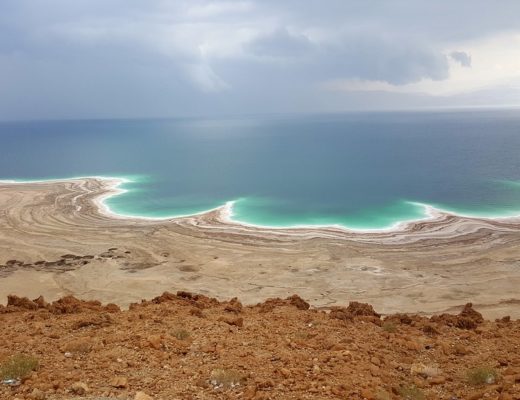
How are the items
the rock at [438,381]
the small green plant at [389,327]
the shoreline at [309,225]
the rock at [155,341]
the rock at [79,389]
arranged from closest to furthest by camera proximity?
the rock at [79,389] → the rock at [438,381] → the rock at [155,341] → the small green plant at [389,327] → the shoreline at [309,225]

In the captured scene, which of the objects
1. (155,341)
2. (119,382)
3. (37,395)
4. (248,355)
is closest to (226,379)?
(248,355)

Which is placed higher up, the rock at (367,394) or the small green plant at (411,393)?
the rock at (367,394)

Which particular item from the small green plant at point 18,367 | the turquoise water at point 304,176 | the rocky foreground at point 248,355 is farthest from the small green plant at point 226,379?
the turquoise water at point 304,176

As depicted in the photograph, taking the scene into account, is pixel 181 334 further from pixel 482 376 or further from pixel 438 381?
pixel 482 376

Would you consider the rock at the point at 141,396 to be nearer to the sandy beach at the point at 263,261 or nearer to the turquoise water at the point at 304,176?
the sandy beach at the point at 263,261

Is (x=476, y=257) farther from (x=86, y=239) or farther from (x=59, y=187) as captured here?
(x=59, y=187)

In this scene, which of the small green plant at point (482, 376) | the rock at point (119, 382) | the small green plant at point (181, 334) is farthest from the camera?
the small green plant at point (181, 334)

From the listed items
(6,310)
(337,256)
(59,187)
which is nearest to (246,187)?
(59,187)
